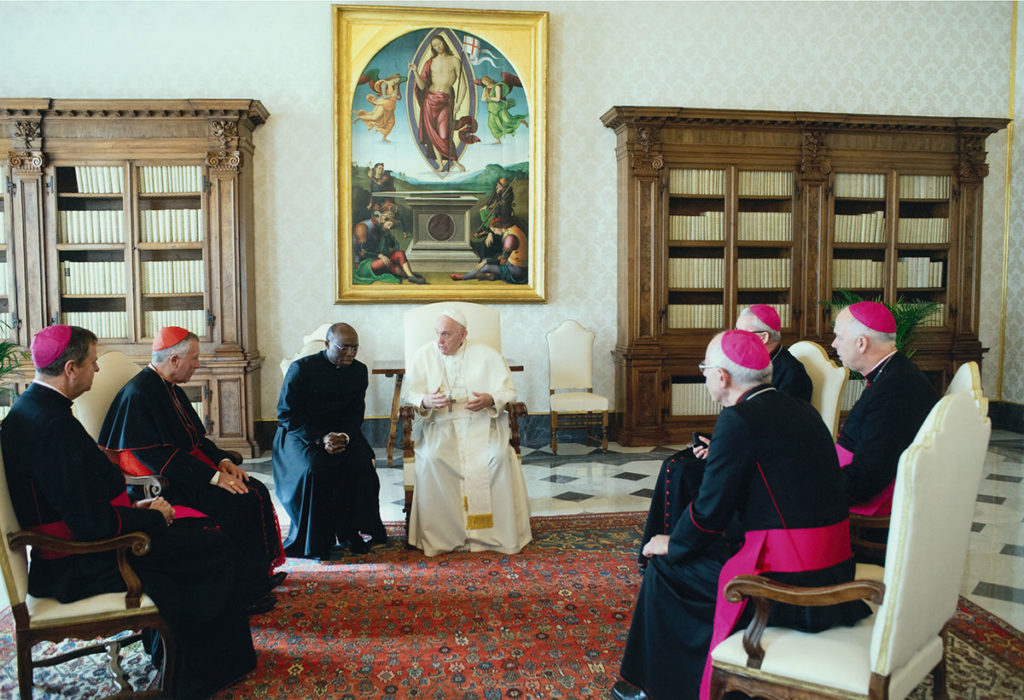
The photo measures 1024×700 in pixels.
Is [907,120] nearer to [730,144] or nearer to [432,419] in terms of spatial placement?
[730,144]

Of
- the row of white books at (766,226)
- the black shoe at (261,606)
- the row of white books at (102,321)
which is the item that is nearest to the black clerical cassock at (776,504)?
the black shoe at (261,606)

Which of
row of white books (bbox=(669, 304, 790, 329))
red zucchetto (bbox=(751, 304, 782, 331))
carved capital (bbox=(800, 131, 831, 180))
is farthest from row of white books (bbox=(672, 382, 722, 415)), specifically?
red zucchetto (bbox=(751, 304, 782, 331))

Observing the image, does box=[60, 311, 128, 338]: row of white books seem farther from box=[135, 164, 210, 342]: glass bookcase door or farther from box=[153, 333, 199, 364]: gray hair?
box=[153, 333, 199, 364]: gray hair

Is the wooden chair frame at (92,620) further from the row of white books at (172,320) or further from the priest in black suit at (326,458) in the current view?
the row of white books at (172,320)

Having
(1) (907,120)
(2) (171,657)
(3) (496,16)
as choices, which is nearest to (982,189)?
(1) (907,120)

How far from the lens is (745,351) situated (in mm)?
2414

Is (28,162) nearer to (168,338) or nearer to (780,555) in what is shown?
(168,338)

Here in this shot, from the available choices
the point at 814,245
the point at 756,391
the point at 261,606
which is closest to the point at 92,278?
the point at 261,606

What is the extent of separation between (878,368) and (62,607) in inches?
126

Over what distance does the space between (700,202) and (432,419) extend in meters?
4.17

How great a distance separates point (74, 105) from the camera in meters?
→ 6.42

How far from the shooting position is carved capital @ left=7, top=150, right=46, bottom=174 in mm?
6480

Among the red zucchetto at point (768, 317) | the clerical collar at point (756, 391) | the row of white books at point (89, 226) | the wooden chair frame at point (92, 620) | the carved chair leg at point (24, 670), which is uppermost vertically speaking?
the row of white books at point (89, 226)

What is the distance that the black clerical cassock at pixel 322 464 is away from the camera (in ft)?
14.1
